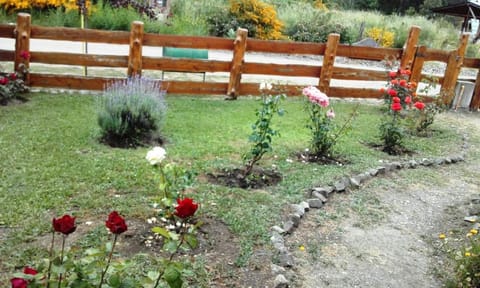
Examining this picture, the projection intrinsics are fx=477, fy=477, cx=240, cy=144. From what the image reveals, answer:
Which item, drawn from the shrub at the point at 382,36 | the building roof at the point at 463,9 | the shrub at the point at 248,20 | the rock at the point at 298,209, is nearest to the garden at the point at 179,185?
the rock at the point at 298,209

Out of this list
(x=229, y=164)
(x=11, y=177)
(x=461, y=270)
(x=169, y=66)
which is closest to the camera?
(x=461, y=270)

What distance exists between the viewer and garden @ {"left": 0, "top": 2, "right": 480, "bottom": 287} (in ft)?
9.73

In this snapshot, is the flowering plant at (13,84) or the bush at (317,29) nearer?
the flowering plant at (13,84)

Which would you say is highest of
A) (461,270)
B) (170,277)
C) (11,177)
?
(170,277)

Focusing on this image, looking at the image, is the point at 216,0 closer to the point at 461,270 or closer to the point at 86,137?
the point at 86,137

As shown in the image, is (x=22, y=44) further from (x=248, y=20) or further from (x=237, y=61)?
(x=248, y=20)

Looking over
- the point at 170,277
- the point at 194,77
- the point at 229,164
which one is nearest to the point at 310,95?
the point at 229,164

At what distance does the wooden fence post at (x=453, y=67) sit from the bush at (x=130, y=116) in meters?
6.79

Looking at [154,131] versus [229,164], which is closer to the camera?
[229,164]

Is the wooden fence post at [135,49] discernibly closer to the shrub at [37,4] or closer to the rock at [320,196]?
the rock at [320,196]

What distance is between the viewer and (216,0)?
763 inches

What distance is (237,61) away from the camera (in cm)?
838

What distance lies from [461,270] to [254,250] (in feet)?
4.55

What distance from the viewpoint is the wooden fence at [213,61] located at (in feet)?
24.2
